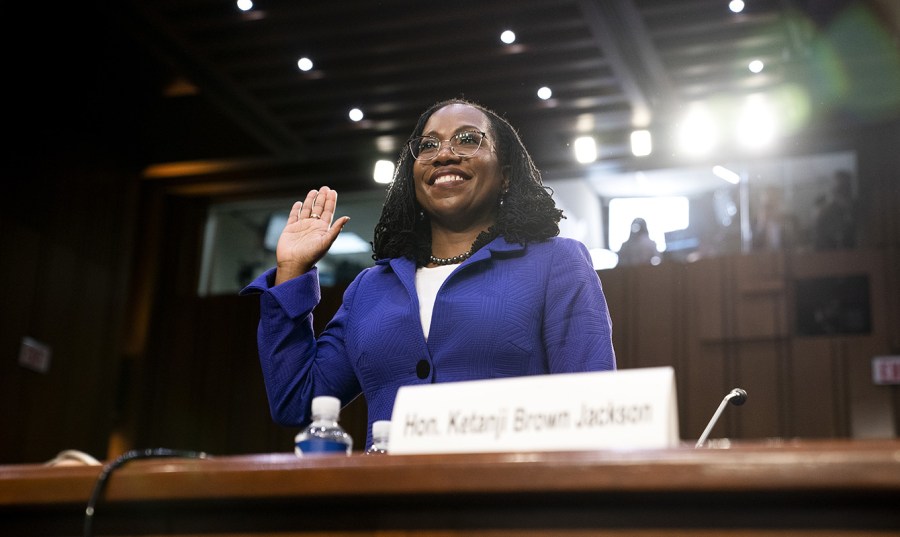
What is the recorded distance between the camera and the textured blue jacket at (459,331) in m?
1.57

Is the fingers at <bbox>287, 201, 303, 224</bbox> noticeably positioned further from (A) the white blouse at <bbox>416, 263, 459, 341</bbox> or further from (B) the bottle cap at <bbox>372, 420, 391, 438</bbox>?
(B) the bottle cap at <bbox>372, 420, 391, 438</bbox>

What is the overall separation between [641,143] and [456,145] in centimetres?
493

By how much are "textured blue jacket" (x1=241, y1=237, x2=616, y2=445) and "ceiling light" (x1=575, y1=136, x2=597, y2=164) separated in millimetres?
5127

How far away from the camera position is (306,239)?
1626 mm

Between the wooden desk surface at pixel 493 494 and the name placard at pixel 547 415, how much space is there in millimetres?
76

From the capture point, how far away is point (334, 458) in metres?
0.86

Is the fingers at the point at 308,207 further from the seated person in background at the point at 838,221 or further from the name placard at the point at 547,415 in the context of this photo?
the seated person in background at the point at 838,221

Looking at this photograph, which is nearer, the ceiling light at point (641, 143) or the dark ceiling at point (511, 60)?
→ the dark ceiling at point (511, 60)

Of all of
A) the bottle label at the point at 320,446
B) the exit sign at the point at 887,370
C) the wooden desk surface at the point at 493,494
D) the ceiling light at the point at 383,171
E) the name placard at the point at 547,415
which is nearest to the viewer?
the wooden desk surface at the point at 493,494

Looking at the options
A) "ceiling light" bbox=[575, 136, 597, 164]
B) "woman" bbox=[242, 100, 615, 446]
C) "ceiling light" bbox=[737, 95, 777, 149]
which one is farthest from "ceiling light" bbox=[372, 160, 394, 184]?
"woman" bbox=[242, 100, 615, 446]

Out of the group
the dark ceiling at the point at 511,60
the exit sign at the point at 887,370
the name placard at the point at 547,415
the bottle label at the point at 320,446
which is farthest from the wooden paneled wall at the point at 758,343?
the name placard at the point at 547,415

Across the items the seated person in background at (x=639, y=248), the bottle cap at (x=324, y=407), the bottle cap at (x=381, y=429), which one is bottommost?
the bottle cap at (x=381, y=429)

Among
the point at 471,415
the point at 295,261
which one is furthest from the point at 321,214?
the point at 471,415

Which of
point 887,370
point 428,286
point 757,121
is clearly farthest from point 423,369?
point 757,121
